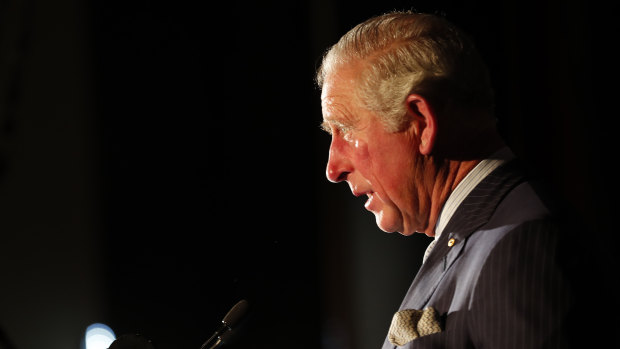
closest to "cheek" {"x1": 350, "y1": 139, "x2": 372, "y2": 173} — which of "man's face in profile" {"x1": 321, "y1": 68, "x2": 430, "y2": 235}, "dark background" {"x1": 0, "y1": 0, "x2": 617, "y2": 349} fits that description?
"man's face in profile" {"x1": 321, "y1": 68, "x2": 430, "y2": 235}

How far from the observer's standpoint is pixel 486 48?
2637mm

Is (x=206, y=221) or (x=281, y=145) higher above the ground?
(x=281, y=145)

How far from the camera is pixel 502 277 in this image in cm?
92

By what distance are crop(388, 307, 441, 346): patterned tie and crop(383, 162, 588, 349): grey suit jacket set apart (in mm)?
14

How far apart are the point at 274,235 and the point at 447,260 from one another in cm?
172

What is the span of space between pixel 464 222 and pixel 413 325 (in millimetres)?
201

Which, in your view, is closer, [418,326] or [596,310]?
[596,310]

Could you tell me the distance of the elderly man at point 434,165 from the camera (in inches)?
38.2

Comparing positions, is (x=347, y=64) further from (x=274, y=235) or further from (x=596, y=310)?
(x=274, y=235)

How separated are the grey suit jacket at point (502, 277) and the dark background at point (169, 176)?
1.61 m

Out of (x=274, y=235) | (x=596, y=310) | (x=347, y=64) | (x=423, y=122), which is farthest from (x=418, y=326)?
(x=274, y=235)

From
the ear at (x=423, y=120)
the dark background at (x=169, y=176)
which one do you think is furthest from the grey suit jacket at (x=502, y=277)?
the dark background at (x=169, y=176)

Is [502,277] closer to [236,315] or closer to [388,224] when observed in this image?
[388,224]

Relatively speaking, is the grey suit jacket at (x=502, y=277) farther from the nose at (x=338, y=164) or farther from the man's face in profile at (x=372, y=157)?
the nose at (x=338, y=164)
